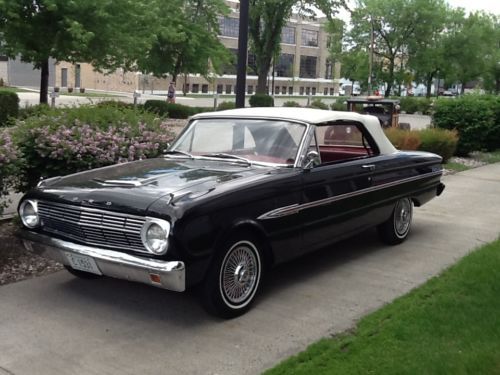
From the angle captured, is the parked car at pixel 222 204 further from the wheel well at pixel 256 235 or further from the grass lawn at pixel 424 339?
the grass lawn at pixel 424 339

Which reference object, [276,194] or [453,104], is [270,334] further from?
[453,104]

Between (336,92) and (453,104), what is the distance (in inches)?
3654

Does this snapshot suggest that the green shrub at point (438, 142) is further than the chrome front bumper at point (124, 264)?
Yes

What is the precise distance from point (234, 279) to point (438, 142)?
10647mm

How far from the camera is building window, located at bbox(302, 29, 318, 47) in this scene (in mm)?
103312

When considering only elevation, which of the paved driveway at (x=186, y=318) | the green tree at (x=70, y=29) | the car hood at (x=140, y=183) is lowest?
the paved driveway at (x=186, y=318)

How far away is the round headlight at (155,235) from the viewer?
424cm

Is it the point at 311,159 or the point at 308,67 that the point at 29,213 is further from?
the point at 308,67

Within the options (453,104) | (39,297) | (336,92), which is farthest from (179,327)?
(336,92)

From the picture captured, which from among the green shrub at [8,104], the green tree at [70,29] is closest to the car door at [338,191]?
the green tree at [70,29]

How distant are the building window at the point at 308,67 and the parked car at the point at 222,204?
9934cm

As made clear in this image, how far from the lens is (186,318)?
4773 millimetres

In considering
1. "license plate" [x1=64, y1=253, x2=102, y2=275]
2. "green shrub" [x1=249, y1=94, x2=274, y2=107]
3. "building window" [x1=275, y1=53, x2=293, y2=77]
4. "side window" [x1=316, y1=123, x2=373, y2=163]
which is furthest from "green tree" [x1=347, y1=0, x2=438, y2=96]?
"license plate" [x1=64, y1=253, x2=102, y2=275]

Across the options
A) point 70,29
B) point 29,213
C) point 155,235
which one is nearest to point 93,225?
point 155,235
